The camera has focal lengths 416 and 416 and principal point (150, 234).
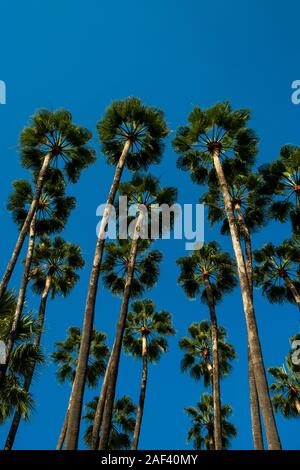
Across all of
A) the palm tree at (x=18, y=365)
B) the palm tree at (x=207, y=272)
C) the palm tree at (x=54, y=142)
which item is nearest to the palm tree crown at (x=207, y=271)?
the palm tree at (x=207, y=272)

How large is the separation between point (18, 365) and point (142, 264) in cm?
1290

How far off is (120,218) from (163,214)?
234cm

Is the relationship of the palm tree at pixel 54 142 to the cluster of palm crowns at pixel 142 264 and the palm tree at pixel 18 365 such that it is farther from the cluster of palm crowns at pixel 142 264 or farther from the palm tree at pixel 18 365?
the palm tree at pixel 18 365

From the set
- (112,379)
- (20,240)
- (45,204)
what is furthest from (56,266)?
(112,379)

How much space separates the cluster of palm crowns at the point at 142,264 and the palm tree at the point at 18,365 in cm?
3

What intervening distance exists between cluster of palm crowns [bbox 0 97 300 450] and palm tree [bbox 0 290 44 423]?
0.11ft

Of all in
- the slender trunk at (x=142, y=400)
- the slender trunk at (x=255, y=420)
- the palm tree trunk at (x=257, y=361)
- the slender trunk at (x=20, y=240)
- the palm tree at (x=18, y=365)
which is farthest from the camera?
the slender trunk at (x=142, y=400)

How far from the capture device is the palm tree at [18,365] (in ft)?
40.0

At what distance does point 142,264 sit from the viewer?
24781 mm

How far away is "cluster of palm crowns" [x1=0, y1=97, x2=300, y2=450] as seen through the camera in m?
13.2
